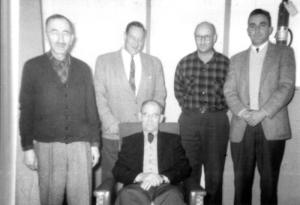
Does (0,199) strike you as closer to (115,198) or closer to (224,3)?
(115,198)

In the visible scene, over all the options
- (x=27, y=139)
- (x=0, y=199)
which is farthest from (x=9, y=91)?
(x=27, y=139)

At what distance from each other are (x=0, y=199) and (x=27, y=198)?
1.25 m

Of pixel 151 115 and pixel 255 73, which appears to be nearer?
pixel 151 115

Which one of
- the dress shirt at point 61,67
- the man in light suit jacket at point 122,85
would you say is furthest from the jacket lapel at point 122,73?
the dress shirt at point 61,67

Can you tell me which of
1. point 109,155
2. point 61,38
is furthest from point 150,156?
point 61,38

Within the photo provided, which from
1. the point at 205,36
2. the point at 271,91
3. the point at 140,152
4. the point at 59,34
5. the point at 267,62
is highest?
the point at 205,36

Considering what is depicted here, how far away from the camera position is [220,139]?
291 cm

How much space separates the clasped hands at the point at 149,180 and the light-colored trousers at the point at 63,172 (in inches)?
14.4

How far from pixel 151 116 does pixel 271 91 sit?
98 centimetres

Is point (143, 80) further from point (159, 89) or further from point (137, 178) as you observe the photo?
point (137, 178)

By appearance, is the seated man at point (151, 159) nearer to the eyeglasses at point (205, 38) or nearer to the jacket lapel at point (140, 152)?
the jacket lapel at point (140, 152)

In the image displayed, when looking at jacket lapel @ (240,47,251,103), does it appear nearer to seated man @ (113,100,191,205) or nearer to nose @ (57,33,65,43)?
seated man @ (113,100,191,205)

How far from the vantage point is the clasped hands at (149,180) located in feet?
7.72

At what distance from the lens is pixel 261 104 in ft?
8.91
